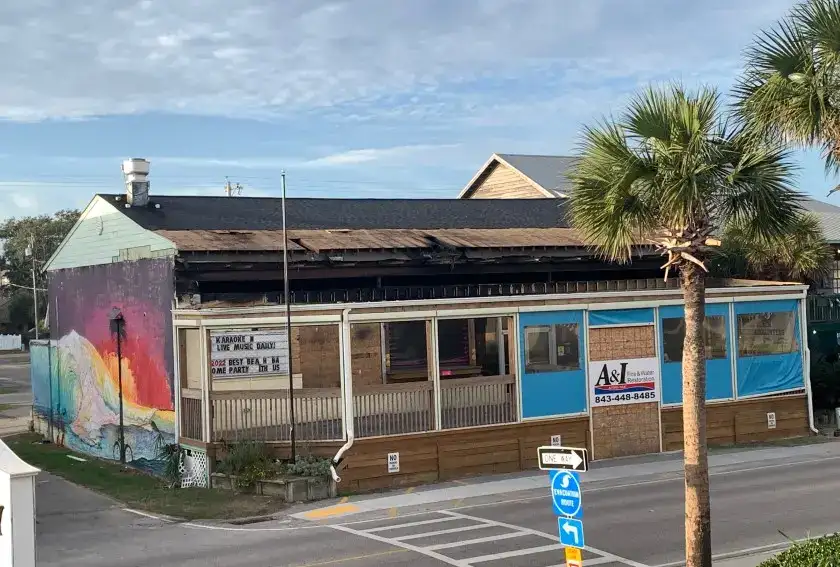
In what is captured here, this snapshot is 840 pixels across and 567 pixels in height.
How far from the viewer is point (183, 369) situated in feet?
77.2

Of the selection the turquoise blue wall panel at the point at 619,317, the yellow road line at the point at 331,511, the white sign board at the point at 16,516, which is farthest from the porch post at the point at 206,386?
the white sign board at the point at 16,516

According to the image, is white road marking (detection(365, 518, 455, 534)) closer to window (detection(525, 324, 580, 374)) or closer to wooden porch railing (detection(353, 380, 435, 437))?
wooden porch railing (detection(353, 380, 435, 437))

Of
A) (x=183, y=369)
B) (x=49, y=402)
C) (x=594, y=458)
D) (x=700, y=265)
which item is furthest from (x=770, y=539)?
(x=49, y=402)

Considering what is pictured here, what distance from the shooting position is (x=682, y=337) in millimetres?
25859

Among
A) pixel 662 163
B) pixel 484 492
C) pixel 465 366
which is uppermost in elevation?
pixel 662 163

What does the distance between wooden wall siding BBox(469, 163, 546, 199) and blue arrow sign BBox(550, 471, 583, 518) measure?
36.5 metres

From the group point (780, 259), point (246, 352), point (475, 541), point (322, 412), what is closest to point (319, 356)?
point (246, 352)

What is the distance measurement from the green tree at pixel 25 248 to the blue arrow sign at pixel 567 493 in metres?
85.9

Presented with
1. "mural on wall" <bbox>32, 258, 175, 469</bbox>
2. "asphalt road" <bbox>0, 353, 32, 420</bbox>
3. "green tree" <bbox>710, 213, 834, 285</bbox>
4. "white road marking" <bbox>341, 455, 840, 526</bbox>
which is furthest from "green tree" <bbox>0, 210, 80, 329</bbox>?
"white road marking" <bbox>341, 455, 840, 526</bbox>

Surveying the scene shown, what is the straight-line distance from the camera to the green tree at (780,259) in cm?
3159

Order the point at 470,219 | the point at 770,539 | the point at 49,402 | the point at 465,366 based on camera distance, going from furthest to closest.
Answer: the point at 49,402 < the point at 470,219 < the point at 465,366 < the point at 770,539

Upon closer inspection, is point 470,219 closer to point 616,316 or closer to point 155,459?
point 616,316

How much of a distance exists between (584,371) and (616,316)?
1.71 meters

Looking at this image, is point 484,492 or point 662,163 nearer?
point 662,163
